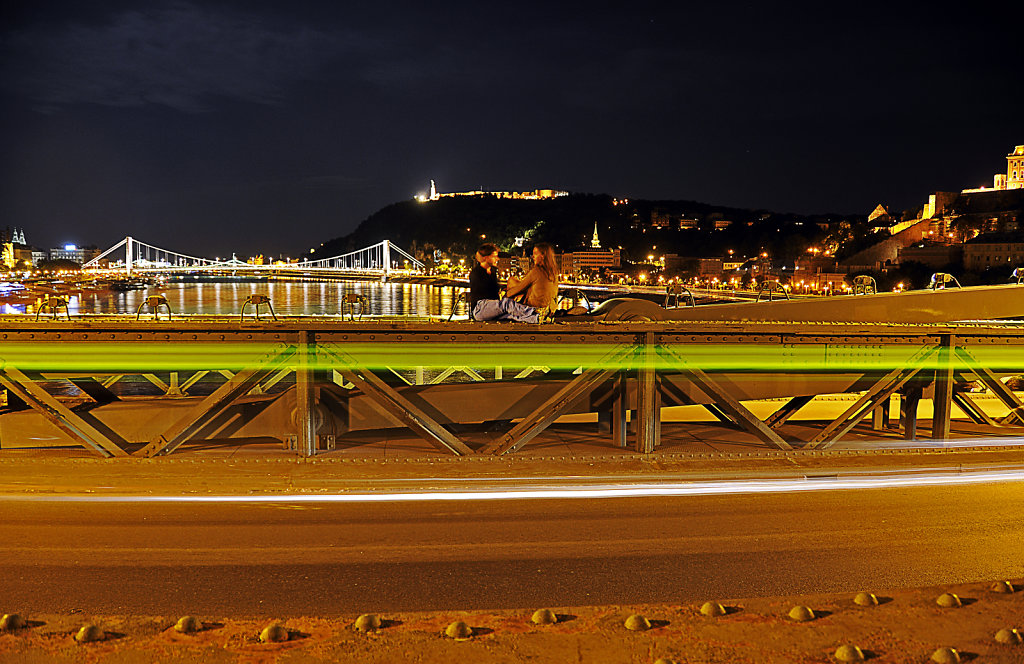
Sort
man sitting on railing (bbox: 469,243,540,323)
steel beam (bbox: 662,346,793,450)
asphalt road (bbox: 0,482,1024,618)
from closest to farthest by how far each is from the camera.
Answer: asphalt road (bbox: 0,482,1024,618), steel beam (bbox: 662,346,793,450), man sitting on railing (bbox: 469,243,540,323)

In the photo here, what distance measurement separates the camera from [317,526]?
5312 mm

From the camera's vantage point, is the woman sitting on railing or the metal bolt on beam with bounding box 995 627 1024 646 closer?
the metal bolt on beam with bounding box 995 627 1024 646

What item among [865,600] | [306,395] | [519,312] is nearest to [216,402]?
[306,395]

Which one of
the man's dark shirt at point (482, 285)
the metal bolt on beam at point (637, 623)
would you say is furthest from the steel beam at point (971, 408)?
the metal bolt on beam at point (637, 623)

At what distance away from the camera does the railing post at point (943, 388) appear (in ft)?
22.6

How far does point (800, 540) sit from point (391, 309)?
89.0 metres

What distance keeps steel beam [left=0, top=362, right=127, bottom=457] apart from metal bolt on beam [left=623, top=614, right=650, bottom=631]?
4758 millimetres

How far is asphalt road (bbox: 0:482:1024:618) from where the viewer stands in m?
4.20

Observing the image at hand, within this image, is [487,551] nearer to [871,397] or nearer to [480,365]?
[480,365]

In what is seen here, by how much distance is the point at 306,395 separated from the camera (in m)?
6.39

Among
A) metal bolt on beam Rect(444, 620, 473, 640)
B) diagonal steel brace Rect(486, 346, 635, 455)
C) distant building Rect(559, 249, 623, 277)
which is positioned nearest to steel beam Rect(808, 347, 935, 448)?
diagonal steel brace Rect(486, 346, 635, 455)

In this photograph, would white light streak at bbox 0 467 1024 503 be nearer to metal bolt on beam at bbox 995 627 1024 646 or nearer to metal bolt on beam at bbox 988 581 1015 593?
metal bolt on beam at bbox 988 581 1015 593

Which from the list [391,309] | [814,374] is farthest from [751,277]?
→ [814,374]

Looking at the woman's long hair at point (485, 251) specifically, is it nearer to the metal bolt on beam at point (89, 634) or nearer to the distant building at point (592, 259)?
the metal bolt on beam at point (89, 634)
